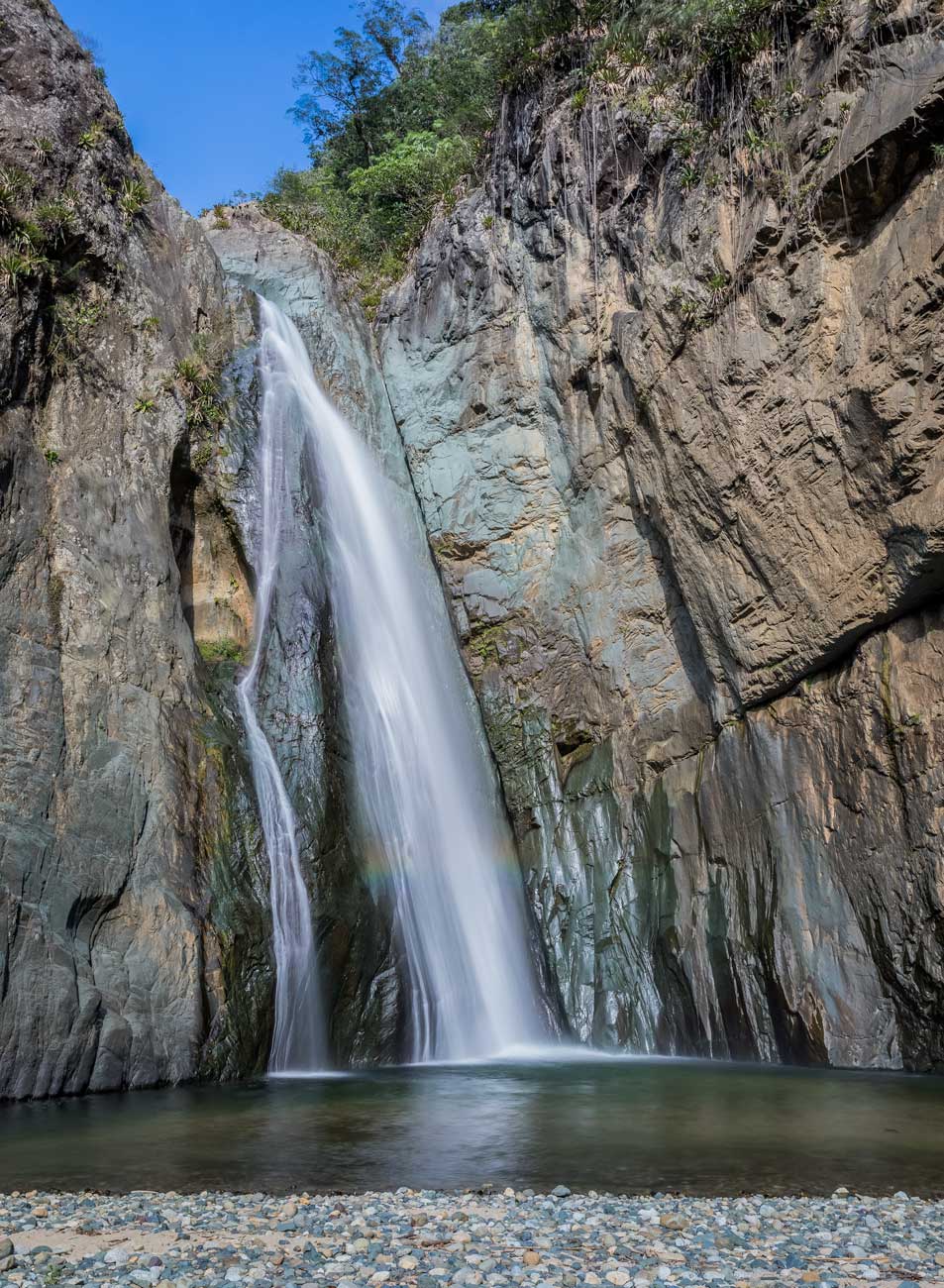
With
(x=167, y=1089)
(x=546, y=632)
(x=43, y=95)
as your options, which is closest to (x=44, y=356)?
(x=43, y=95)

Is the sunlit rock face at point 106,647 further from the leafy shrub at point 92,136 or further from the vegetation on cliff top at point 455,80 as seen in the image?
the vegetation on cliff top at point 455,80

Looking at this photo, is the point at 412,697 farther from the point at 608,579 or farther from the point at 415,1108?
the point at 415,1108

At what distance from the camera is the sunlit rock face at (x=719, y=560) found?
1062 centimetres

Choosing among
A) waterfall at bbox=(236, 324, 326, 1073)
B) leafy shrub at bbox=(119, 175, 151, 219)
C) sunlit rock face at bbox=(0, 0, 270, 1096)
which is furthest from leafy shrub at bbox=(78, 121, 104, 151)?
waterfall at bbox=(236, 324, 326, 1073)

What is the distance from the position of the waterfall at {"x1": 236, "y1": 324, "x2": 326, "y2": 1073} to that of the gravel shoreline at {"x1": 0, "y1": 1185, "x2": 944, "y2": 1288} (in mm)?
5865

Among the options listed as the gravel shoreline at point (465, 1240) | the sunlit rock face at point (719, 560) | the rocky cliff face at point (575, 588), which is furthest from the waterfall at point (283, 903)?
the gravel shoreline at point (465, 1240)

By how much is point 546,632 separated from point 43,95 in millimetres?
11172

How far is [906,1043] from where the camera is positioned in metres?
10.3

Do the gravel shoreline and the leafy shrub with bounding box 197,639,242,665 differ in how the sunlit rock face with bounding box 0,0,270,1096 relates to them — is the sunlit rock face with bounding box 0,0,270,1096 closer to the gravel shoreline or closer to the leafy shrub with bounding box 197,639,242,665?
the leafy shrub with bounding box 197,639,242,665

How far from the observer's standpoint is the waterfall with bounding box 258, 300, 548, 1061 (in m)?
12.9

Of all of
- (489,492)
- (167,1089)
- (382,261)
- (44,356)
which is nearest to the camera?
(167,1089)

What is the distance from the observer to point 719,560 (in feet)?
41.8

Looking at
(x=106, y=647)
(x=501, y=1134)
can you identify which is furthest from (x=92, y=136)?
(x=501, y=1134)

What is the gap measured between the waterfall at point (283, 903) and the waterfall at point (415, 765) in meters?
1.22
